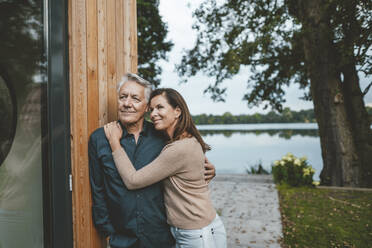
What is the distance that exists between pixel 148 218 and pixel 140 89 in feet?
2.88

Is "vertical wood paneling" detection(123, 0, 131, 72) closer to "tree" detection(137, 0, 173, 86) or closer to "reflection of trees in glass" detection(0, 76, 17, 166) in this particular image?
"reflection of trees in glass" detection(0, 76, 17, 166)

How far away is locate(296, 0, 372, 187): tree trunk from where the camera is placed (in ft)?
21.6

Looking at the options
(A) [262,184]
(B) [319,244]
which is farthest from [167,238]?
(A) [262,184]

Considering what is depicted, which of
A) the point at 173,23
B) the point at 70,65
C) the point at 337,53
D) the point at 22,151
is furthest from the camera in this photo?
the point at 173,23

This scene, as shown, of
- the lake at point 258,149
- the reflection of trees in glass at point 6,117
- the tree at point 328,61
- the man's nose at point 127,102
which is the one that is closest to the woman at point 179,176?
the man's nose at point 127,102

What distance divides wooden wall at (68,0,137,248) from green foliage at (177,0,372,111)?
5.24 metres

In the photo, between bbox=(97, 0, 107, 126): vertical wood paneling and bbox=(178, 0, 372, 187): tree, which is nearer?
bbox=(97, 0, 107, 126): vertical wood paneling

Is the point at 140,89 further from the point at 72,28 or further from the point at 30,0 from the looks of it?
the point at 30,0

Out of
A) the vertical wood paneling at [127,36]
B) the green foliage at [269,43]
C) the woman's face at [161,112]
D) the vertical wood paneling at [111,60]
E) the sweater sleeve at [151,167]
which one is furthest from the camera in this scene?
the green foliage at [269,43]

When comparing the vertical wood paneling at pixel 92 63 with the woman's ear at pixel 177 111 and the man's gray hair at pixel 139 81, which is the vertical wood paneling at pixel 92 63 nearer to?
the man's gray hair at pixel 139 81

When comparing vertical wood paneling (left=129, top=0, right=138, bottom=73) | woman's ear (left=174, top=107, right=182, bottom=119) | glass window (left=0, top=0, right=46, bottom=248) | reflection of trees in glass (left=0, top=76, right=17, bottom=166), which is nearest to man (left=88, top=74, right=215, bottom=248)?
woman's ear (left=174, top=107, right=182, bottom=119)

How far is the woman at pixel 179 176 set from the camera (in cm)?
156

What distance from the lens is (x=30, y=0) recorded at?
1.38m

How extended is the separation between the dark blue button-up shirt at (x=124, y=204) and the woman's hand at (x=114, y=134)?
0.15ft
